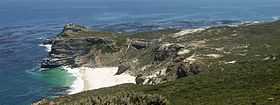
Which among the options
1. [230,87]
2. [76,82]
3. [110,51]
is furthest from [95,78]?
[230,87]


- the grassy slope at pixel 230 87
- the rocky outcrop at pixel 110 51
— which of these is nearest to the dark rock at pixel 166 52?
the rocky outcrop at pixel 110 51

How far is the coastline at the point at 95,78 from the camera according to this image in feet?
297

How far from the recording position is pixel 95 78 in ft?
322

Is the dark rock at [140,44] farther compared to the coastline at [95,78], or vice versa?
the dark rock at [140,44]

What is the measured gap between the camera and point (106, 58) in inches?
4444

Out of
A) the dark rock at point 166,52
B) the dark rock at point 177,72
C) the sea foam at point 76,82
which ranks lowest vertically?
the sea foam at point 76,82

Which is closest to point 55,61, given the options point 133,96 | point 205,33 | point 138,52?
point 138,52

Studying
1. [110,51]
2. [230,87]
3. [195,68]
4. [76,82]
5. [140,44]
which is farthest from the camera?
[140,44]

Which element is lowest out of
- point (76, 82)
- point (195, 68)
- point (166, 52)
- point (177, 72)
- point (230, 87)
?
point (76, 82)

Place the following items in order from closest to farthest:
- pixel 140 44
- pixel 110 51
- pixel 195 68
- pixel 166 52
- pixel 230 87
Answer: pixel 230 87, pixel 195 68, pixel 166 52, pixel 110 51, pixel 140 44

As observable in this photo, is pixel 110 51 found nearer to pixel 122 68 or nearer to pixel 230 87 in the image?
pixel 122 68

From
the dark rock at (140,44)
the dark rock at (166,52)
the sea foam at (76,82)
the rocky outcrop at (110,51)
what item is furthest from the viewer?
the dark rock at (140,44)

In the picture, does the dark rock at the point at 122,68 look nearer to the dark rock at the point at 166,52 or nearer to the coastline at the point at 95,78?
the coastline at the point at 95,78

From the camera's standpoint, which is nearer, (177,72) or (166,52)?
(177,72)
